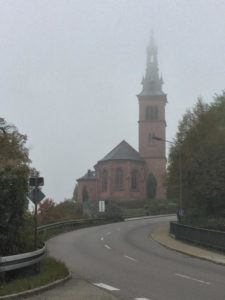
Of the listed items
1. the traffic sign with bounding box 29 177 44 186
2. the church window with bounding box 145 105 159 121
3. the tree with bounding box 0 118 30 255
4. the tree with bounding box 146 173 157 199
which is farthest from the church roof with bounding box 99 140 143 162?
the tree with bounding box 0 118 30 255

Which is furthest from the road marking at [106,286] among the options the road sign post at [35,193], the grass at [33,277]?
the road sign post at [35,193]

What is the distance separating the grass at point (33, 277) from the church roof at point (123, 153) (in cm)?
8139

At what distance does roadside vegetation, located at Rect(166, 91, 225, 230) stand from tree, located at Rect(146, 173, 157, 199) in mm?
51287

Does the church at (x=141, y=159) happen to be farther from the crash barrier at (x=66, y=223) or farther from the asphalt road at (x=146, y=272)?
the asphalt road at (x=146, y=272)

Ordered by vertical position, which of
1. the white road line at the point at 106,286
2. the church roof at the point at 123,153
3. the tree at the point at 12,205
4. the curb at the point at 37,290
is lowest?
the white road line at the point at 106,286

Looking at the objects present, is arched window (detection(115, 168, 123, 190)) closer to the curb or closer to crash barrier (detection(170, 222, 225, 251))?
crash barrier (detection(170, 222, 225, 251))

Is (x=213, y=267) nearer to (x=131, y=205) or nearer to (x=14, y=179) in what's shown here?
(x=14, y=179)

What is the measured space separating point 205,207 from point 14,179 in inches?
1118

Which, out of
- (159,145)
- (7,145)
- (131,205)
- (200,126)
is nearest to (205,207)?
(200,126)

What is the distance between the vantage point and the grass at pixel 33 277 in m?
10.5

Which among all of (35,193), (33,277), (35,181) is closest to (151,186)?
(35,181)

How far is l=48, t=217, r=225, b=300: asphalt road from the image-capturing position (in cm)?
1094

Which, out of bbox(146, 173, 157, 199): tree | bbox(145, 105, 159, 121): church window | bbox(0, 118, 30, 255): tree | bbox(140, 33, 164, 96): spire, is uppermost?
bbox(140, 33, 164, 96): spire

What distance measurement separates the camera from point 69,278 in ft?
41.6
